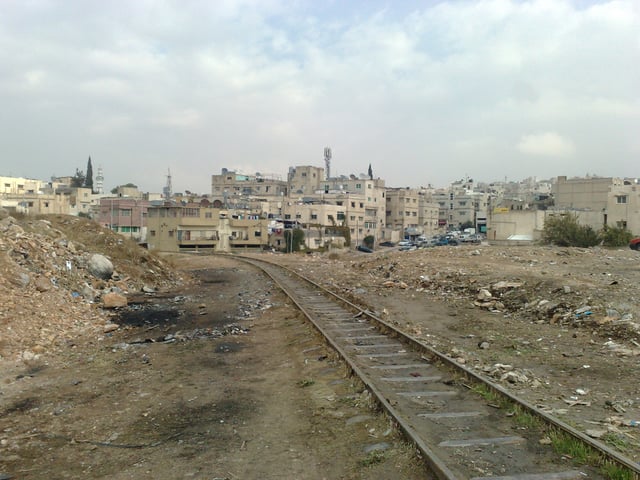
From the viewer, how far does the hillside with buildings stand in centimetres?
6022

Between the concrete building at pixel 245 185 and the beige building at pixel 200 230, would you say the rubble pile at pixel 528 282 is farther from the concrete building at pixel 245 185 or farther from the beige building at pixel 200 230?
the concrete building at pixel 245 185

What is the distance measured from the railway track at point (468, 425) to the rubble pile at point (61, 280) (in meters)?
6.27

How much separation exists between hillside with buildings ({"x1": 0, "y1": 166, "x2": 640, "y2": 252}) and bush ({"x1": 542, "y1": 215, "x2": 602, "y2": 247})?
5.04 metres

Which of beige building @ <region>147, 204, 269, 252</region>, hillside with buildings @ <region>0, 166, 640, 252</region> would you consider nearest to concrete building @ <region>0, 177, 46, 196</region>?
hillside with buildings @ <region>0, 166, 640, 252</region>

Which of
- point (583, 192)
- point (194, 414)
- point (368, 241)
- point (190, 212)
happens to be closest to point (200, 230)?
point (190, 212)

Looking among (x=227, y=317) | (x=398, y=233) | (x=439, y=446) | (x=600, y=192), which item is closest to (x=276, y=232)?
(x=398, y=233)

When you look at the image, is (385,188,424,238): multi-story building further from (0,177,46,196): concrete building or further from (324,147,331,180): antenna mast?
(0,177,46,196): concrete building

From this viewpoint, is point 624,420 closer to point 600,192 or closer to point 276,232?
point 276,232

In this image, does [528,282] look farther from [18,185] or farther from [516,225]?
[18,185]

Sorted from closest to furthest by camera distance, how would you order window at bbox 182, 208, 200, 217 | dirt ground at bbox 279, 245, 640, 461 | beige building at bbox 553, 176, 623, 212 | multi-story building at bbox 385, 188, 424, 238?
dirt ground at bbox 279, 245, 640, 461
window at bbox 182, 208, 200, 217
beige building at bbox 553, 176, 623, 212
multi-story building at bbox 385, 188, 424, 238

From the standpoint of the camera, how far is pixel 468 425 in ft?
18.9

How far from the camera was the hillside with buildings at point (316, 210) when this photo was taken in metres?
60.2

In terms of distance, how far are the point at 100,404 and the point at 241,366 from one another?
8.50 feet

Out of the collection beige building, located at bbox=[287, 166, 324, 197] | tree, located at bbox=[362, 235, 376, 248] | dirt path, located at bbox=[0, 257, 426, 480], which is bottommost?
tree, located at bbox=[362, 235, 376, 248]
